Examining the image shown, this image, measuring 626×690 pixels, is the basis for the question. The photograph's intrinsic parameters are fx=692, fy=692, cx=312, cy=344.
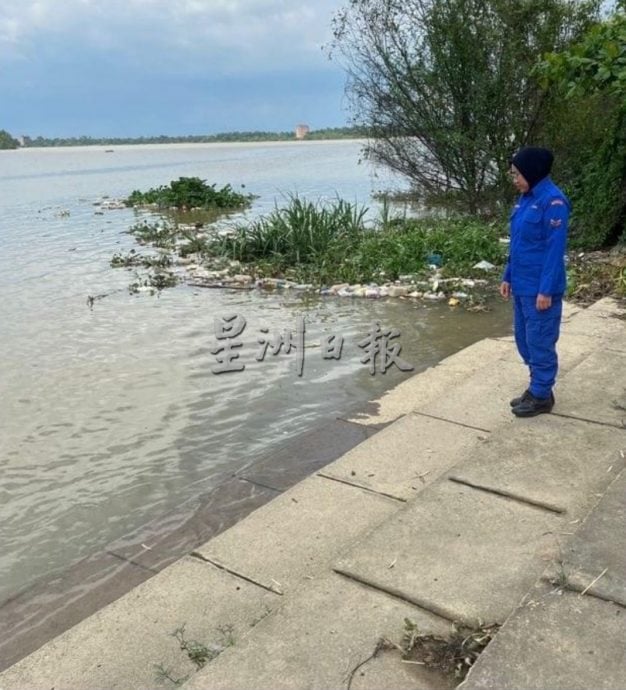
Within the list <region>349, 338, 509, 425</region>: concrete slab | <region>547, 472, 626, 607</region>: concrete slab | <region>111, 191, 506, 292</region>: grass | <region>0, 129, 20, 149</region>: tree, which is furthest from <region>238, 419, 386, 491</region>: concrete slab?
<region>0, 129, 20, 149</region>: tree

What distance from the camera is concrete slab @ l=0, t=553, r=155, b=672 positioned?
2803 mm

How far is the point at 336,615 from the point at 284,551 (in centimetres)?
74

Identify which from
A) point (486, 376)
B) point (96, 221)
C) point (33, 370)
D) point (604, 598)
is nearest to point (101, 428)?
point (33, 370)

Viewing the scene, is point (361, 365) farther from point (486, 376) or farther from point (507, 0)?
point (507, 0)

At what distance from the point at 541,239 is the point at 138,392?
3.37m

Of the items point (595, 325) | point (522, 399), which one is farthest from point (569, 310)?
point (522, 399)

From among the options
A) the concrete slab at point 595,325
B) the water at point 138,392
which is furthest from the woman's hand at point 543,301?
the concrete slab at point 595,325

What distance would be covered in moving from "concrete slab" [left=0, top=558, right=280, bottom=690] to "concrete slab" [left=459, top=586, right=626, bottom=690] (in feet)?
3.08

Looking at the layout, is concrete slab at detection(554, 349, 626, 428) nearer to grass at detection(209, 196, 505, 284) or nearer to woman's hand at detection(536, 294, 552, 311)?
woman's hand at detection(536, 294, 552, 311)

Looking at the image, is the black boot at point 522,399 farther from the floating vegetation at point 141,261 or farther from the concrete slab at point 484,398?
the floating vegetation at point 141,261

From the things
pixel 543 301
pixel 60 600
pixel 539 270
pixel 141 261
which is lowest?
pixel 60 600

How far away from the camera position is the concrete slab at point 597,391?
381 cm

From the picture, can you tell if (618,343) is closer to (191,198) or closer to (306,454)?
(306,454)

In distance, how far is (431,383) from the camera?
5180mm
